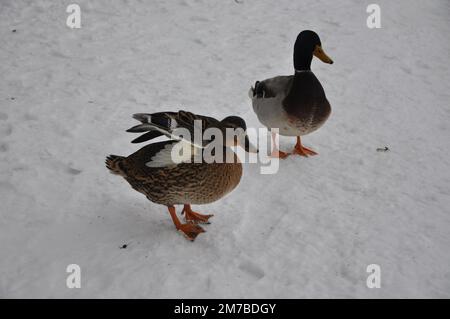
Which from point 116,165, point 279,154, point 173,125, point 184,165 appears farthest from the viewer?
point 279,154

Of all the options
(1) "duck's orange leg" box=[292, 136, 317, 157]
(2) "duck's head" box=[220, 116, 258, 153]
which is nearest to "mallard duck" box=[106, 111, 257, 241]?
(2) "duck's head" box=[220, 116, 258, 153]

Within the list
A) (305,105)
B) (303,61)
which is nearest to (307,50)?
(303,61)

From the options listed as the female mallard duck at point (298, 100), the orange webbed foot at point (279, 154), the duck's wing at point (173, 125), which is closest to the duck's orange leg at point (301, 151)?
the female mallard duck at point (298, 100)

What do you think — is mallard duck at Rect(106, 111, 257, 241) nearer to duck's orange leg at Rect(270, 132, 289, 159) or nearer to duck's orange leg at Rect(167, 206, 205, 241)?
duck's orange leg at Rect(167, 206, 205, 241)

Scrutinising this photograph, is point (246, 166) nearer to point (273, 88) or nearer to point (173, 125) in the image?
point (273, 88)

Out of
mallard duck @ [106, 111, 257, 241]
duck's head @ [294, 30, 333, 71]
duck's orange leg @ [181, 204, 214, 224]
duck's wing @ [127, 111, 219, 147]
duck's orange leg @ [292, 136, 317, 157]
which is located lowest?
duck's orange leg @ [181, 204, 214, 224]

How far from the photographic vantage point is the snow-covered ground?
2.89 metres

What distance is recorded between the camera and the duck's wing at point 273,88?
4.15 meters

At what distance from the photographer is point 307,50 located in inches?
165

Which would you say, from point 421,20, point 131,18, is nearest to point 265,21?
point 131,18

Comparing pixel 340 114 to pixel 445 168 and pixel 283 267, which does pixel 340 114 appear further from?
pixel 283 267

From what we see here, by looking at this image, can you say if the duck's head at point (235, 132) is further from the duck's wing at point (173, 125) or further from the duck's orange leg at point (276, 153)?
the duck's orange leg at point (276, 153)

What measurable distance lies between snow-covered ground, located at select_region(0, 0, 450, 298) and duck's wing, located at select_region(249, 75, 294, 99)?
0.54m

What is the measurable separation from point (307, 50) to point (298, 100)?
0.59 metres
